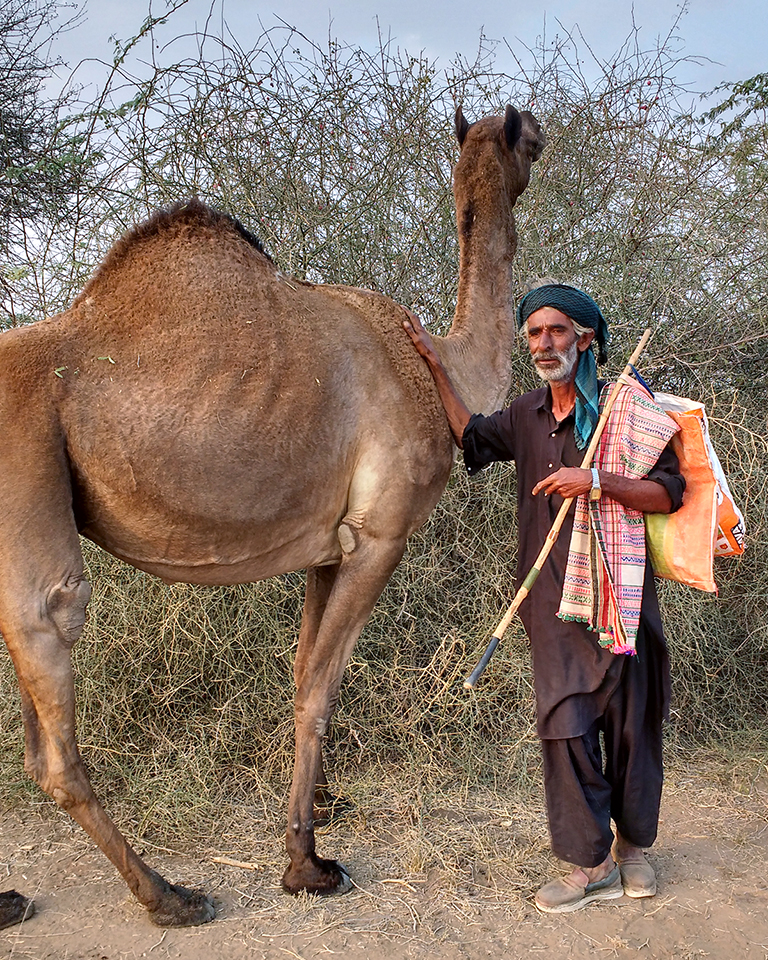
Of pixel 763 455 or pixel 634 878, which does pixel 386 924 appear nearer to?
pixel 634 878

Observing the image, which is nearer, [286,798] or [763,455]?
[286,798]

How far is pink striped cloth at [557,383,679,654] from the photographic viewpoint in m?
3.10

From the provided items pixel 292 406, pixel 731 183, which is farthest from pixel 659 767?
pixel 731 183

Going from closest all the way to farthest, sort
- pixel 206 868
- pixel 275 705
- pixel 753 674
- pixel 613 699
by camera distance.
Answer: pixel 613 699
pixel 206 868
pixel 275 705
pixel 753 674

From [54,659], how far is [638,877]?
8.03ft

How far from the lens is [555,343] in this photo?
10.6 ft

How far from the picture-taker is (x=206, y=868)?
351cm

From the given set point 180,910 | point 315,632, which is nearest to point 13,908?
point 180,910

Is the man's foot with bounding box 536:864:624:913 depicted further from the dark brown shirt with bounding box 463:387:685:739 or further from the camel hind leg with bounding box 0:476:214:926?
A: the camel hind leg with bounding box 0:476:214:926

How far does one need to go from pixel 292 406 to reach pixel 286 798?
2.08 meters

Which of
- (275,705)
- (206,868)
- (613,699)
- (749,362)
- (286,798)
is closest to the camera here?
(613,699)

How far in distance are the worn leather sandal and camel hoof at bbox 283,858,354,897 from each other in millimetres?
1130

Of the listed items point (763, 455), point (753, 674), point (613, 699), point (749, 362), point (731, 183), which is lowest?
point (753, 674)

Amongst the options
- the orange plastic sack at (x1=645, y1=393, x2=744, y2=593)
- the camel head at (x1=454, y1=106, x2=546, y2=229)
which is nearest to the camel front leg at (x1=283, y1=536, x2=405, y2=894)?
the orange plastic sack at (x1=645, y1=393, x2=744, y2=593)
